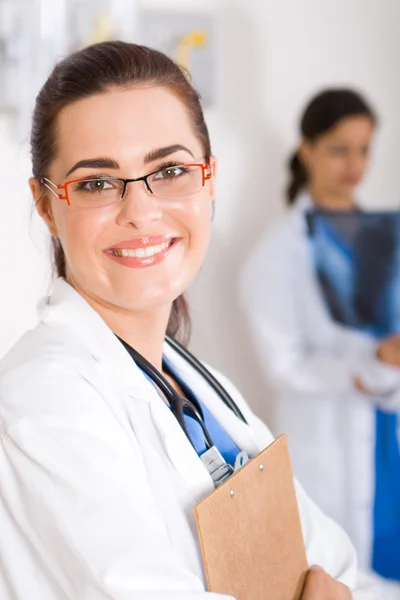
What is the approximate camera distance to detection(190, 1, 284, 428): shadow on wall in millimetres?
2564

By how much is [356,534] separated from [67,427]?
5.79ft

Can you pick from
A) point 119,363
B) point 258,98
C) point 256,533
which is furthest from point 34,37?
point 256,533

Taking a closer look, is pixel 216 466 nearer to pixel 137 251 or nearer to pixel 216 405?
pixel 216 405

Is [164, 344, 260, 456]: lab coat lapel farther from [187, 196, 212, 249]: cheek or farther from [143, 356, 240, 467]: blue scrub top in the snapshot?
[187, 196, 212, 249]: cheek

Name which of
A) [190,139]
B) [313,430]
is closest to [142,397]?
[190,139]

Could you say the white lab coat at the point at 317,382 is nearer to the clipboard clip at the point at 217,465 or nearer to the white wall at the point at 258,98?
the white wall at the point at 258,98

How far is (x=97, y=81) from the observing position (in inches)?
38.7

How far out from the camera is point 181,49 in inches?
94.1

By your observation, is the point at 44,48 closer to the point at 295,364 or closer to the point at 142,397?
the point at 295,364

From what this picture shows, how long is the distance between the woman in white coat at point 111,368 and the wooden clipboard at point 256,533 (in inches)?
1.1

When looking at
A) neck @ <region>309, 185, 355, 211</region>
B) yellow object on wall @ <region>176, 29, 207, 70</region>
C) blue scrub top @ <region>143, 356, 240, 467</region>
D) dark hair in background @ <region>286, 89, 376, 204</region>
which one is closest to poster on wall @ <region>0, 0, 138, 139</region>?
yellow object on wall @ <region>176, 29, 207, 70</region>

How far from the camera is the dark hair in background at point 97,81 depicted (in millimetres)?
990

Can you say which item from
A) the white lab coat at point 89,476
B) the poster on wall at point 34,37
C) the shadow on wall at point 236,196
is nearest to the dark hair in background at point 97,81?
the white lab coat at point 89,476

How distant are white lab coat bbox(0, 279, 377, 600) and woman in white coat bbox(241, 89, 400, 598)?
137 cm
